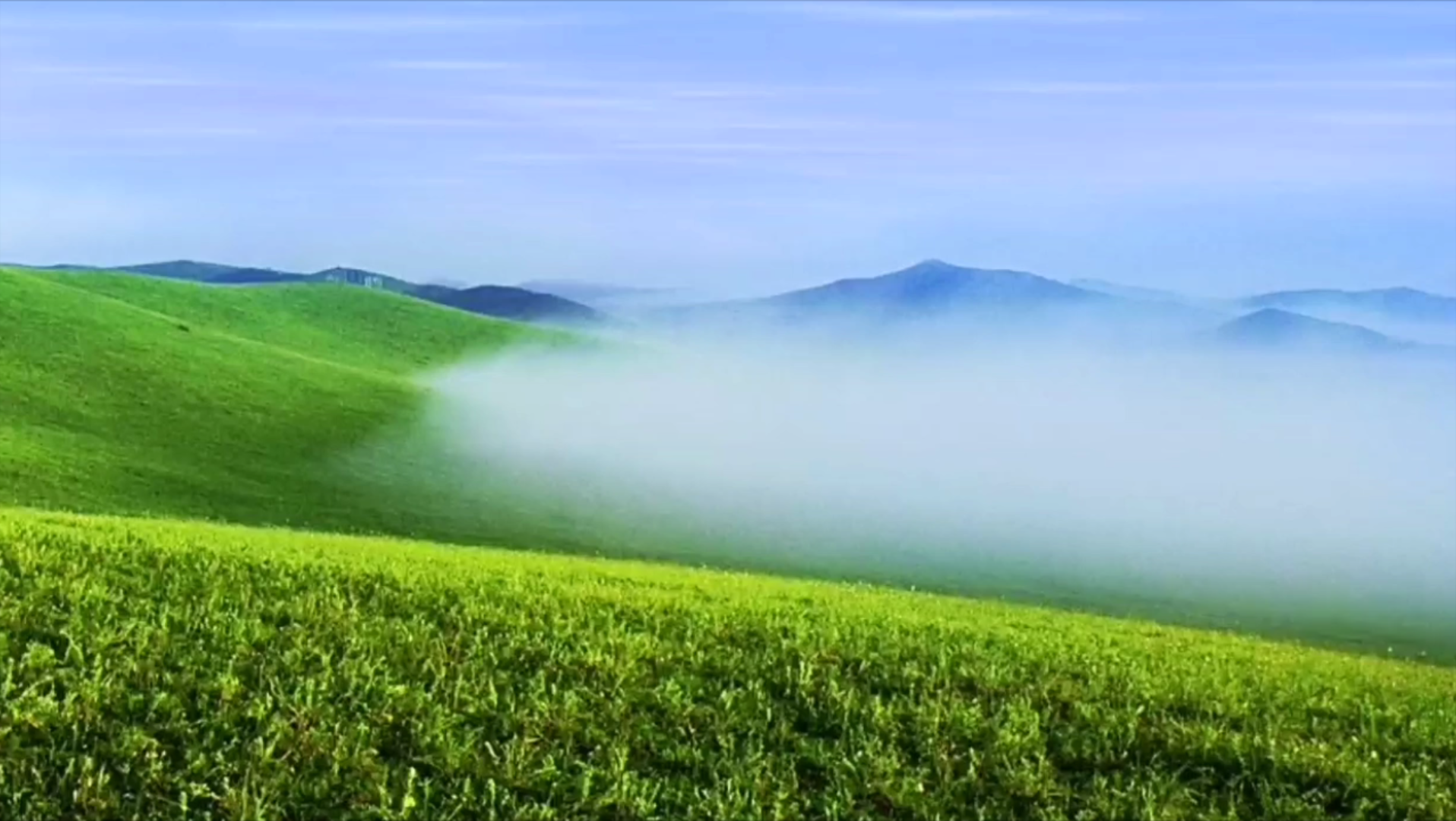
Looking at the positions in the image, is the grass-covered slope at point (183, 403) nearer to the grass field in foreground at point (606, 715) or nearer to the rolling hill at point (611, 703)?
the rolling hill at point (611, 703)

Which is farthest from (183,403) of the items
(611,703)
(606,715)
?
(606,715)

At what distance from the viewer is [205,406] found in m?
63.2

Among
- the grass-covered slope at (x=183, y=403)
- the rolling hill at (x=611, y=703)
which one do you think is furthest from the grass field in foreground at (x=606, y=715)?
the grass-covered slope at (x=183, y=403)

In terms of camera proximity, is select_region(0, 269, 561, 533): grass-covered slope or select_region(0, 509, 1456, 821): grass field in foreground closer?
select_region(0, 509, 1456, 821): grass field in foreground

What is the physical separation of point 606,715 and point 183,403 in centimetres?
5584

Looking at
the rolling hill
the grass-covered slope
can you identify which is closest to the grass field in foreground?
the rolling hill

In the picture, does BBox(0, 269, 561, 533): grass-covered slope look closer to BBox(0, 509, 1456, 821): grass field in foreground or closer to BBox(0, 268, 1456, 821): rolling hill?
Answer: BBox(0, 268, 1456, 821): rolling hill

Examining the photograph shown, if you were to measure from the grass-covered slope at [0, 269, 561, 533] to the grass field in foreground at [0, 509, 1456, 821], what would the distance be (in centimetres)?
3259

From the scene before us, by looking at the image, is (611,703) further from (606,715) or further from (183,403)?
(183,403)

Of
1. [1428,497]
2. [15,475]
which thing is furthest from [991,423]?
[15,475]

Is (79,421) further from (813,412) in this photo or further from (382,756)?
(813,412)

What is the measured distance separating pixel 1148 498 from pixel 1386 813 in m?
67.1

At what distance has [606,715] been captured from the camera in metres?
11.9

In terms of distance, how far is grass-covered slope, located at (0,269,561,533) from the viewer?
47.8 meters
